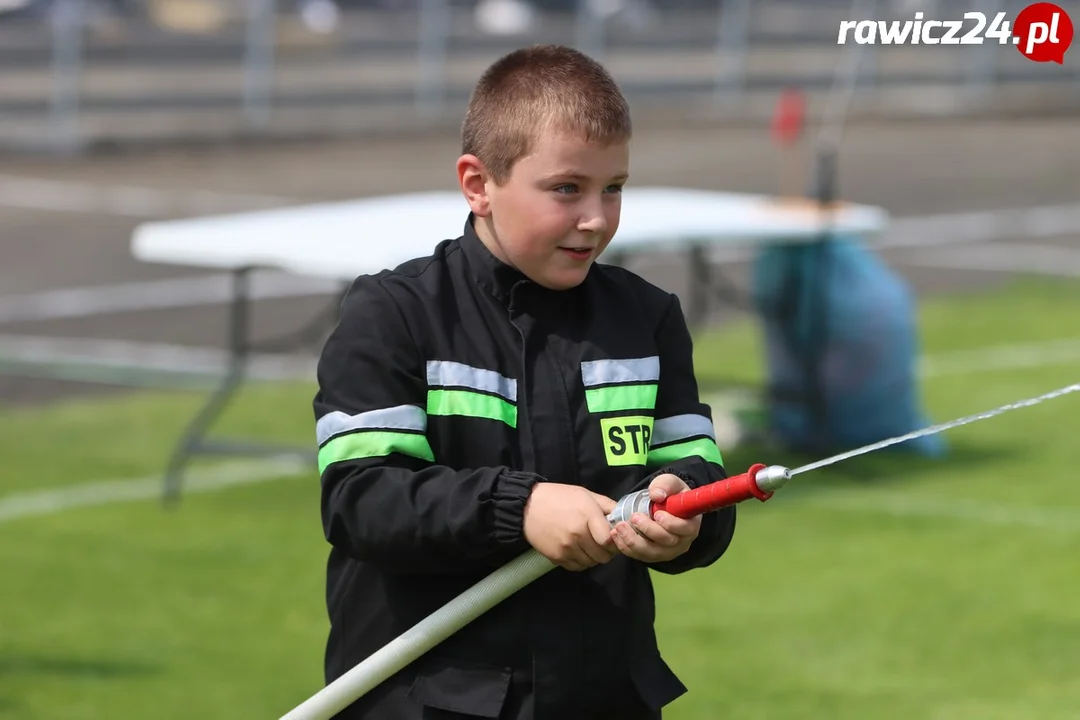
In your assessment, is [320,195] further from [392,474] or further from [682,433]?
[392,474]

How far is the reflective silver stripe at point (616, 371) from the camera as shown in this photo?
2879 mm

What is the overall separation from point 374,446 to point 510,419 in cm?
21

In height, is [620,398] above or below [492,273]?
below

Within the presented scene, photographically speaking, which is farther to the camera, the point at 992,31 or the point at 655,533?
the point at 992,31

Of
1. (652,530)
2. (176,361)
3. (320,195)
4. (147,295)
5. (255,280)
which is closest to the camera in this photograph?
(652,530)

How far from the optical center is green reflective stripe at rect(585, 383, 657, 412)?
9.43ft

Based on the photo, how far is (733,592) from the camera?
6.49m

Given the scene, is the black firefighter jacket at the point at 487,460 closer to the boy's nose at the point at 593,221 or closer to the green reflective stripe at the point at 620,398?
the green reflective stripe at the point at 620,398

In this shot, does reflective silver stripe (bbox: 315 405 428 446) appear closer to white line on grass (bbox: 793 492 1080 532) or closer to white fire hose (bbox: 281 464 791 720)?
white fire hose (bbox: 281 464 791 720)

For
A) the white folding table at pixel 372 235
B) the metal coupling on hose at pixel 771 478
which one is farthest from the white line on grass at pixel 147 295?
the metal coupling on hose at pixel 771 478

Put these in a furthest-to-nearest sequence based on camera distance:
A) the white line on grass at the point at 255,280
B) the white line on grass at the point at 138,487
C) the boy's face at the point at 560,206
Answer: the white line on grass at the point at 255,280 < the white line on grass at the point at 138,487 < the boy's face at the point at 560,206

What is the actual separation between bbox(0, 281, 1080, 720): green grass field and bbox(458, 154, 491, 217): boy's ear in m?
2.66

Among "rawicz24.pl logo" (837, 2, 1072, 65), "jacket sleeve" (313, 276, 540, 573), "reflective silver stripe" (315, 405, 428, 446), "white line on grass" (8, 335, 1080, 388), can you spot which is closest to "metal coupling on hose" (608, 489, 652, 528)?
"jacket sleeve" (313, 276, 540, 573)

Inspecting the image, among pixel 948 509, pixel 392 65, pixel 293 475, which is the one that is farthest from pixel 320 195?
pixel 948 509
